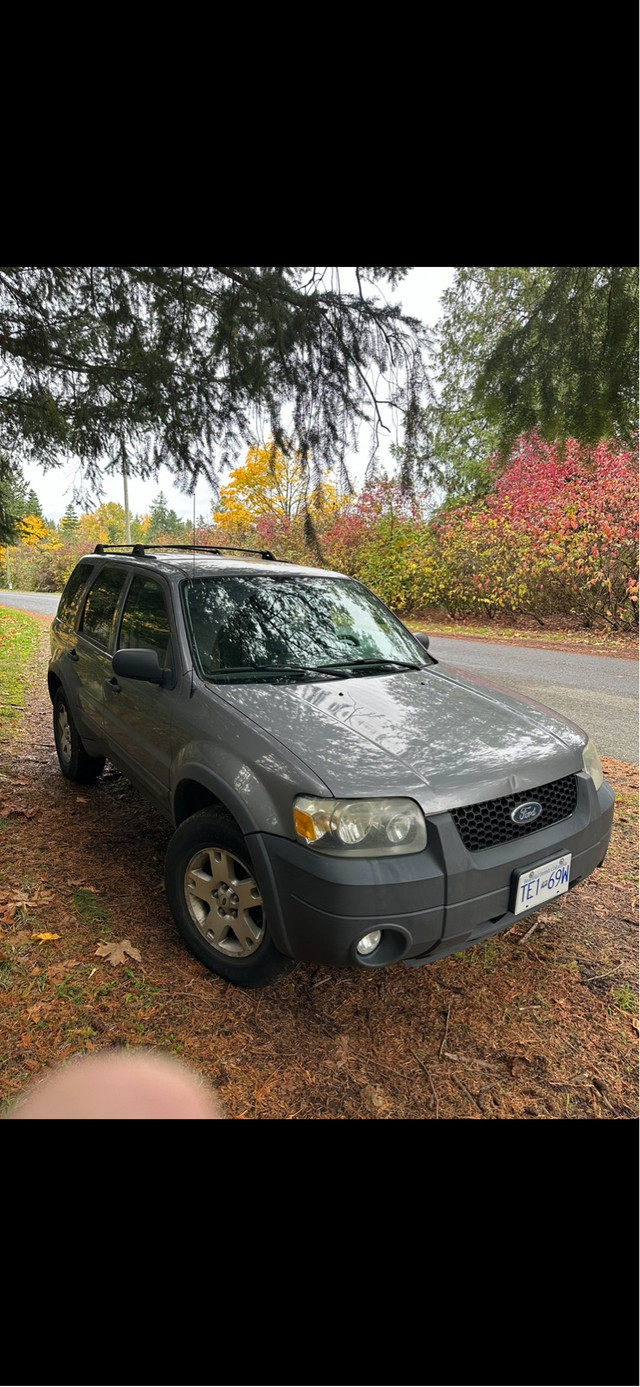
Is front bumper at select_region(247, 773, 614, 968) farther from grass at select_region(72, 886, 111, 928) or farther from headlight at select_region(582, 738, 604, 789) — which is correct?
grass at select_region(72, 886, 111, 928)

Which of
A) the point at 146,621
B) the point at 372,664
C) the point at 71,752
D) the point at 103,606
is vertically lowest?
the point at 71,752

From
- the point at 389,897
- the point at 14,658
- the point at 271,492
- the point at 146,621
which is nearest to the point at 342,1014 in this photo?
the point at 389,897

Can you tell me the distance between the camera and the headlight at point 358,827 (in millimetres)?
2014

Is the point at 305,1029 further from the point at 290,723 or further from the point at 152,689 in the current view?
the point at 152,689

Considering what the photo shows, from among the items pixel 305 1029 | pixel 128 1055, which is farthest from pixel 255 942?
pixel 128 1055

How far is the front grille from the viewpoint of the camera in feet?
7.19

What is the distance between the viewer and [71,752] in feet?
15.1

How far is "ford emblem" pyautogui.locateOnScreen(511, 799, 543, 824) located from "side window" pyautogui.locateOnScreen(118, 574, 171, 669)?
1746 millimetres

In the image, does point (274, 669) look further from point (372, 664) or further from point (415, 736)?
point (415, 736)

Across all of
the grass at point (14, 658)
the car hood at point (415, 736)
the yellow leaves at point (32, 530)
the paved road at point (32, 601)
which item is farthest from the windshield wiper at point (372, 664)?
the grass at point (14, 658)

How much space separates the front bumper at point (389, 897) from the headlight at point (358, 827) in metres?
0.03

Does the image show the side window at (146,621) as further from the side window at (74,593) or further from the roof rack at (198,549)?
the side window at (74,593)

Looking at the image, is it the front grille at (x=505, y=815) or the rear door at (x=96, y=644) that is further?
the rear door at (x=96, y=644)

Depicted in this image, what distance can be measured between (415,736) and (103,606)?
248 centimetres
